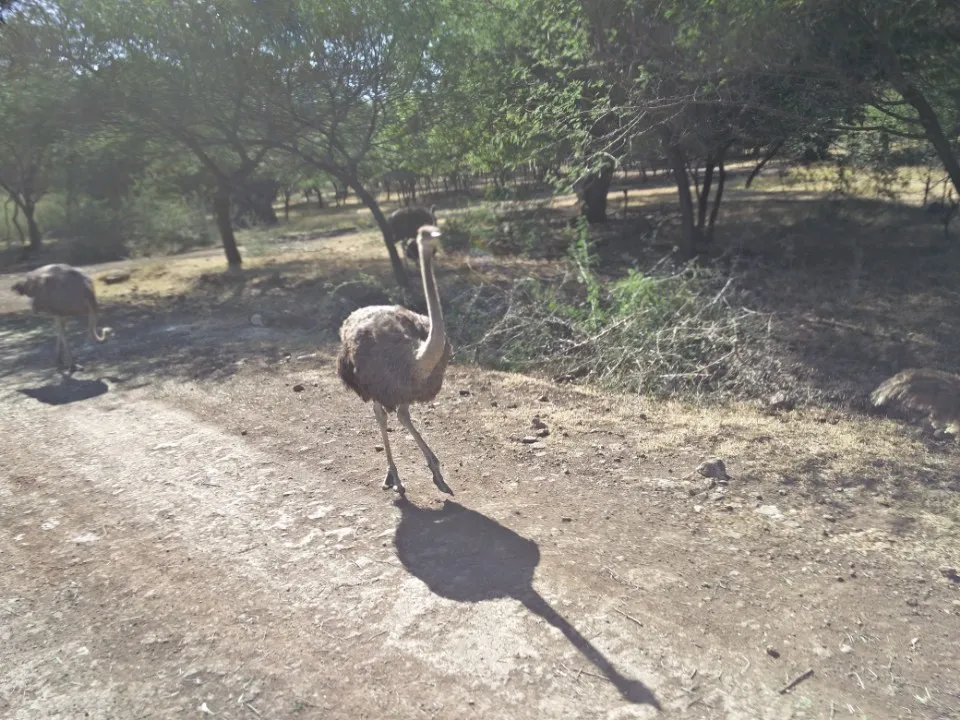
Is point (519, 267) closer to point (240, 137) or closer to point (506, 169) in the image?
point (506, 169)

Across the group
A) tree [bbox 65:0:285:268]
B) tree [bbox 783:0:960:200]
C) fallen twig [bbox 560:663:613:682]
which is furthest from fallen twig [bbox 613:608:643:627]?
tree [bbox 65:0:285:268]

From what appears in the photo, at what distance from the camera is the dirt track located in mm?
3672

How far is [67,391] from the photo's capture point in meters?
9.48

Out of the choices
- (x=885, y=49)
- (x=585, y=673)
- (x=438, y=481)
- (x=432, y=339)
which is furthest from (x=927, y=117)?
(x=585, y=673)

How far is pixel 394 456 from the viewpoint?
21.4 ft

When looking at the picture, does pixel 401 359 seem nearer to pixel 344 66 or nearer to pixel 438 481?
pixel 438 481

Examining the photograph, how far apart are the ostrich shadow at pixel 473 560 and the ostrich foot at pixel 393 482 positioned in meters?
0.15

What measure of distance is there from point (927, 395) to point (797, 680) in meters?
4.26

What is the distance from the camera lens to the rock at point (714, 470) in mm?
5723

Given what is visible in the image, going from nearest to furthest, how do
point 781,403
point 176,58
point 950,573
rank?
point 950,573 → point 781,403 → point 176,58

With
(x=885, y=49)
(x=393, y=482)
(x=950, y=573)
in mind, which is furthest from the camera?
(x=885, y=49)

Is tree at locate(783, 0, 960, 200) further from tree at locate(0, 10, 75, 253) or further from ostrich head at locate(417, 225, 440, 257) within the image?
tree at locate(0, 10, 75, 253)

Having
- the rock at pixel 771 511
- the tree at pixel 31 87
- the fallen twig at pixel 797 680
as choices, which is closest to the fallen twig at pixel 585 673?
the fallen twig at pixel 797 680

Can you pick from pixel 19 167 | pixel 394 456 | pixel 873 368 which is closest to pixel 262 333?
pixel 394 456
